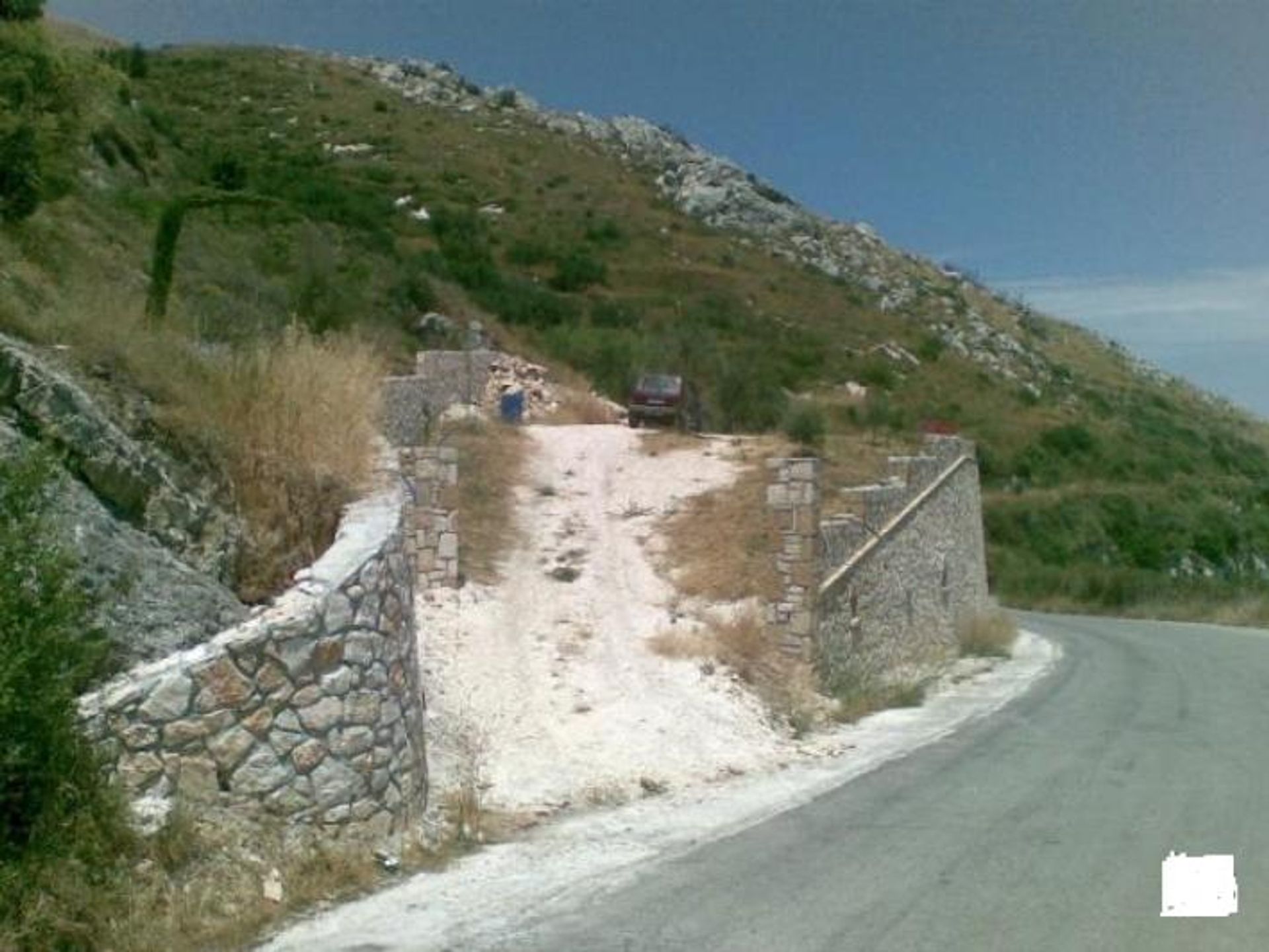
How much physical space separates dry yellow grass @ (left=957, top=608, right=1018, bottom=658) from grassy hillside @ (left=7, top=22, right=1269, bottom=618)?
4.91 meters

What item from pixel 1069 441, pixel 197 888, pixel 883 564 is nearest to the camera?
pixel 197 888

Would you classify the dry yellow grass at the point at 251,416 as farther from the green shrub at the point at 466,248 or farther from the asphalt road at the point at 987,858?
the green shrub at the point at 466,248

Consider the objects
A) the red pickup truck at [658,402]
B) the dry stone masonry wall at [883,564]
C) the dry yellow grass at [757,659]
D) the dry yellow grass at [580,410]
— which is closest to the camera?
the dry yellow grass at [757,659]

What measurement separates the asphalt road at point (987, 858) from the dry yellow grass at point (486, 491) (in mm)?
6464

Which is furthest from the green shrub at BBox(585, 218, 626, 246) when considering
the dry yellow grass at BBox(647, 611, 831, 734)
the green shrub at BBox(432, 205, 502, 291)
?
the dry yellow grass at BBox(647, 611, 831, 734)

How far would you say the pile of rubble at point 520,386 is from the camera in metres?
35.3

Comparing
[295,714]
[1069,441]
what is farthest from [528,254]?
[295,714]

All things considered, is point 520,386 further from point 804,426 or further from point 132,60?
point 132,60

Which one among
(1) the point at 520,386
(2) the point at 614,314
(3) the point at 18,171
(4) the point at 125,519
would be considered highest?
(2) the point at 614,314

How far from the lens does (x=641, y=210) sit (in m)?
84.8

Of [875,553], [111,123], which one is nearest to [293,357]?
[875,553]

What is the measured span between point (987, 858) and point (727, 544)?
36.5 ft

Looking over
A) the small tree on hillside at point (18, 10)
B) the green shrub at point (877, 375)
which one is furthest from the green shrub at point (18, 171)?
the green shrub at point (877, 375)

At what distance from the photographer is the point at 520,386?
36750 mm
